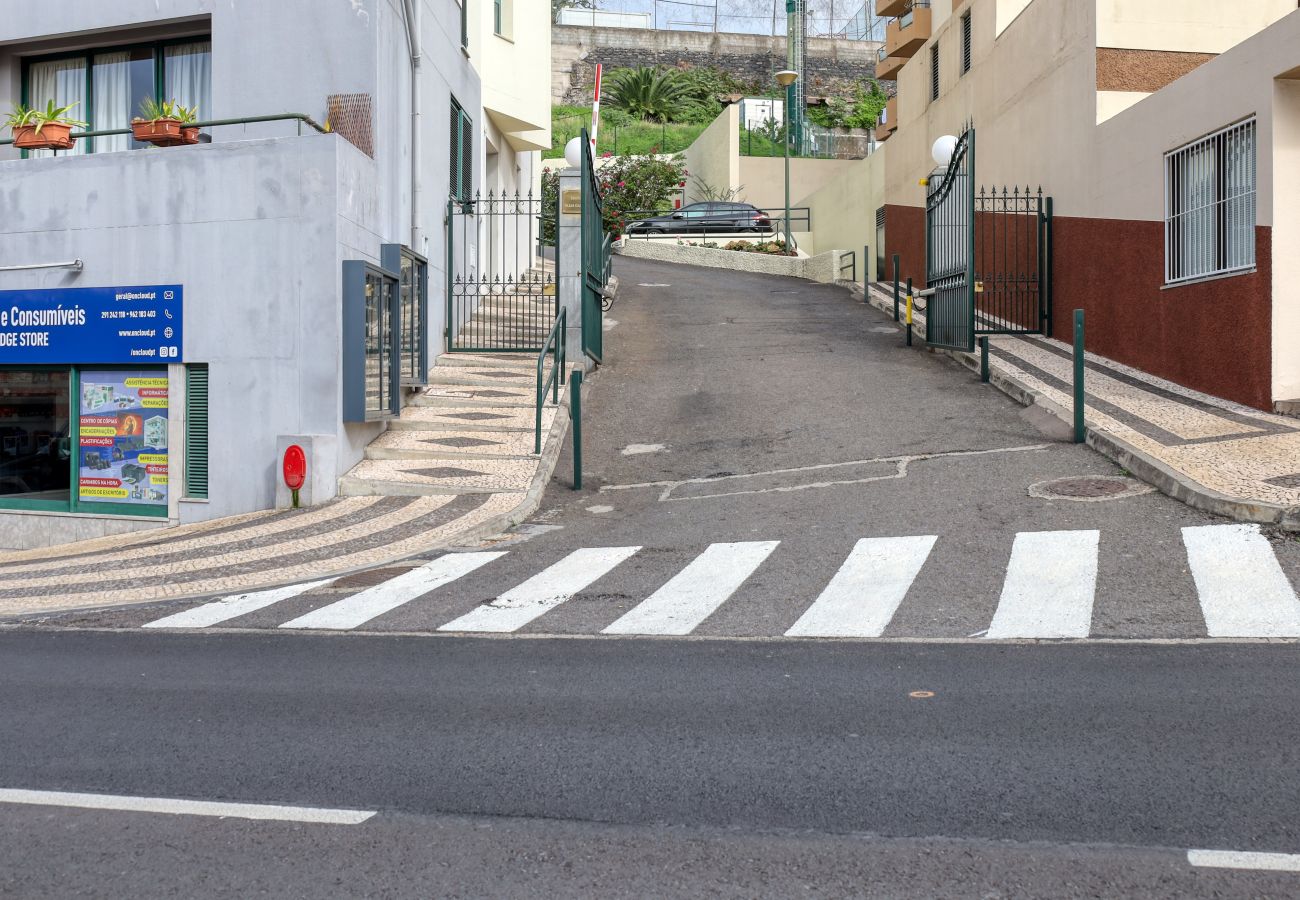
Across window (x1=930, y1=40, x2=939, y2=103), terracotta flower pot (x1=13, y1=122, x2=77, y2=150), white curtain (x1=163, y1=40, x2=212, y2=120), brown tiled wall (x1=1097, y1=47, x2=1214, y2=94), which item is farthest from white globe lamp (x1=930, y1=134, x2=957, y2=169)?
terracotta flower pot (x1=13, y1=122, x2=77, y2=150)

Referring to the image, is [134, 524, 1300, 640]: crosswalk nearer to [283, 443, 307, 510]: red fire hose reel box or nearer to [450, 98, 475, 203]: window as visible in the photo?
[283, 443, 307, 510]: red fire hose reel box

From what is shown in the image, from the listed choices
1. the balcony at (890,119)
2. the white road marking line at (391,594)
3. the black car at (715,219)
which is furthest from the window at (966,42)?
the white road marking line at (391,594)

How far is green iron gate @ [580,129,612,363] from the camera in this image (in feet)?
63.0

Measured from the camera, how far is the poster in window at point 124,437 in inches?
582

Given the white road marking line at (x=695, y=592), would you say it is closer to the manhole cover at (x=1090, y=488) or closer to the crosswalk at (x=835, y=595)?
the crosswalk at (x=835, y=595)

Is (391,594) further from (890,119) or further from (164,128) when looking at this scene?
(890,119)

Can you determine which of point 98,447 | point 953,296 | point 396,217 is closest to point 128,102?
point 396,217

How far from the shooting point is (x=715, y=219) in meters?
43.0

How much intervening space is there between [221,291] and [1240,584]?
10991 mm

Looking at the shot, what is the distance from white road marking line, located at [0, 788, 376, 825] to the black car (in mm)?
38700

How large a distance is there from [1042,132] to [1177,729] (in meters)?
17.9

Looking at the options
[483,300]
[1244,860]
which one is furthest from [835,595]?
[483,300]

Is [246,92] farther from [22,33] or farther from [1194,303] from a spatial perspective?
[1194,303]

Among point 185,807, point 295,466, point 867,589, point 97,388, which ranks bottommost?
point 185,807
